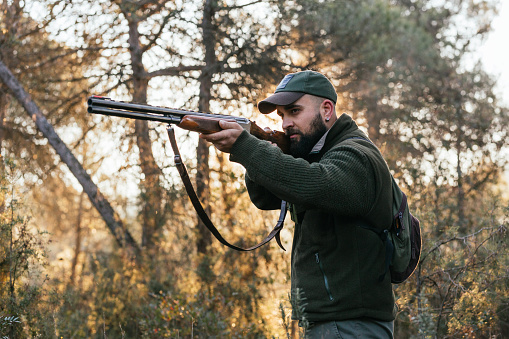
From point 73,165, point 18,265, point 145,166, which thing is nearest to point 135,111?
point 18,265

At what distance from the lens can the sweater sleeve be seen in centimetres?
242

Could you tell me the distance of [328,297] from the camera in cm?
263

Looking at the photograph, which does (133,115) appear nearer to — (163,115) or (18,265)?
(163,115)

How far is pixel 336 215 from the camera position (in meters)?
2.66

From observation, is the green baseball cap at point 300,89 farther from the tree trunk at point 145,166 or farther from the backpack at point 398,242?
the tree trunk at point 145,166

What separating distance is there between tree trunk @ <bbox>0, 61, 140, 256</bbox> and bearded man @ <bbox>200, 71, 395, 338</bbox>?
6.92 m

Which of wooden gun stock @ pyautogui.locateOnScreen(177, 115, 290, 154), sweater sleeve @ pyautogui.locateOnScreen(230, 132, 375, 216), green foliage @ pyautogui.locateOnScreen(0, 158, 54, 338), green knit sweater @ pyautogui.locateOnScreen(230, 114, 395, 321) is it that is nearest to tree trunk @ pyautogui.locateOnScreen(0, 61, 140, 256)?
green foliage @ pyautogui.locateOnScreen(0, 158, 54, 338)

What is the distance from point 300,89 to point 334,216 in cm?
75

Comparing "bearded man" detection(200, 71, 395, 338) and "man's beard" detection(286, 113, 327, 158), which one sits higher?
"man's beard" detection(286, 113, 327, 158)

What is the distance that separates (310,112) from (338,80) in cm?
760

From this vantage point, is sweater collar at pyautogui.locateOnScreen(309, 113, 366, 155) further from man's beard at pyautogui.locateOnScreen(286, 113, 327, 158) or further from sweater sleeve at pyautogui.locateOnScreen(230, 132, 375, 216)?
sweater sleeve at pyautogui.locateOnScreen(230, 132, 375, 216)

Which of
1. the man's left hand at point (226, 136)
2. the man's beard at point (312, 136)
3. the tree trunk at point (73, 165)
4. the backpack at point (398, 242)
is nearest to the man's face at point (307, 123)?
the man's beard at point (312, 136)

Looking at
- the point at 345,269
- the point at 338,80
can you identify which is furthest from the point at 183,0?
the point at 345,269

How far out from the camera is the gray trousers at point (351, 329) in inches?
102
